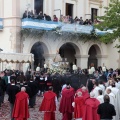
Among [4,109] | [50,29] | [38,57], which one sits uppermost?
[50,29]

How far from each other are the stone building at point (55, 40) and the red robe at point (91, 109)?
1933 centimetres

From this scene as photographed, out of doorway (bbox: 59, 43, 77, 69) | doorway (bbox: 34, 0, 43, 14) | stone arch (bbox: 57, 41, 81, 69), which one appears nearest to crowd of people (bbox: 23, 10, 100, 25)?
doorway (bbox: 34, 0, 43, 14)

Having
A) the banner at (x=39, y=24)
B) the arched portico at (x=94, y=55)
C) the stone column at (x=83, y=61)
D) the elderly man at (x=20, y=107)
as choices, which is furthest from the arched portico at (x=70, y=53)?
the elderly man at (x=20, y=107)

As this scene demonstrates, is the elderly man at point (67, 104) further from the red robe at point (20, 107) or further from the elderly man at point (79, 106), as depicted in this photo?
the red robe at point (20, 107)

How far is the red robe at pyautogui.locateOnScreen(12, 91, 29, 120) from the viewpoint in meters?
14.2

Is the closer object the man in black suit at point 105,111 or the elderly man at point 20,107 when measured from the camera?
the man in black suit at point 105,111

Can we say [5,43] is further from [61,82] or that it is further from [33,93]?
[33,93]

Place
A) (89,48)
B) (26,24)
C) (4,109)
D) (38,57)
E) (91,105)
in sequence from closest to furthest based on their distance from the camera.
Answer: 1. (91,105)
2. (4,109)
3. (26,24)
4. (38,57)
5. (89,48)

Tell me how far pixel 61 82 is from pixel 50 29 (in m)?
10.7

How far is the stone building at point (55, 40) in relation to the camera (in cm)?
3145

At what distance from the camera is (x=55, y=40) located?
3381 cm

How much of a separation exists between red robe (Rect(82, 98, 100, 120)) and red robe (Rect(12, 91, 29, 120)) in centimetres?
273

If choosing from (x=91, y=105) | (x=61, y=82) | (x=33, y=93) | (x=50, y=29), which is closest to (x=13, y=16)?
(x=50, y=29)

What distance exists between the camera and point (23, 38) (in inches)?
1246
